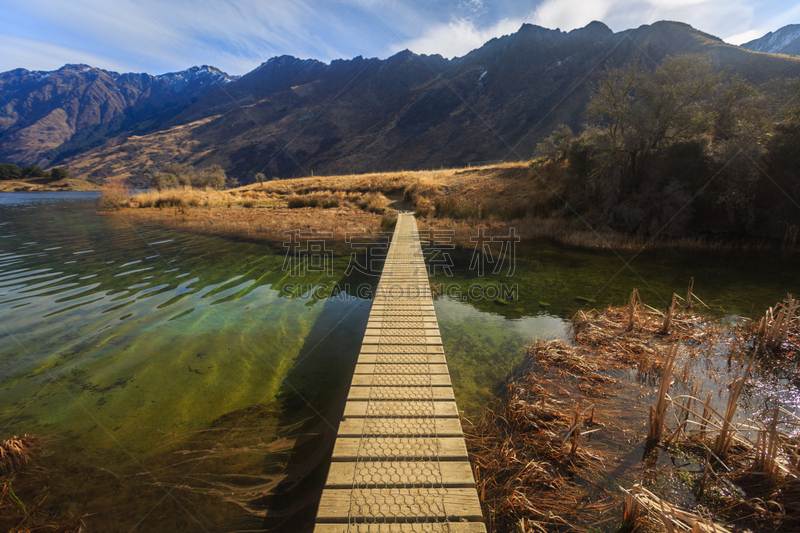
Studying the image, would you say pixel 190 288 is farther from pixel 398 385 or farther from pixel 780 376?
pixel 780 376

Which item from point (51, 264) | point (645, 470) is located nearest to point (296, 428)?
point (645, 470)

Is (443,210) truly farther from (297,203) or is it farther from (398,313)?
(398,313)

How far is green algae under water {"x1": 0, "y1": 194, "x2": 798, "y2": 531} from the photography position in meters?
3.06

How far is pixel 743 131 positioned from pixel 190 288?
65.4 feet

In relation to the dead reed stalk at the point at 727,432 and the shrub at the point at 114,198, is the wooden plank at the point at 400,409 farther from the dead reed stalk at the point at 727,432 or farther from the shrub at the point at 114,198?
the shrub at the point at 114,198

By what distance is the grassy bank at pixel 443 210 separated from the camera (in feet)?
45.2

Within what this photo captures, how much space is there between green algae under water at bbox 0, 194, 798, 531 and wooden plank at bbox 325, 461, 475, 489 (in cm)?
90

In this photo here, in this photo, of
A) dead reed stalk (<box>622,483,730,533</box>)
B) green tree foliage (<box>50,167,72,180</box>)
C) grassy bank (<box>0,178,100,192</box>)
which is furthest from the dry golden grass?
green tree foliage (<box>50,167,72,180</box>)

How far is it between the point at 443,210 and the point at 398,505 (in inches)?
738

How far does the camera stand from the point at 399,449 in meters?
2.63

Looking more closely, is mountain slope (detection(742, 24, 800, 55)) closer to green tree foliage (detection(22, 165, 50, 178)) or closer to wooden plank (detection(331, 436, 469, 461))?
wooden plank (detection(331, 436, 469, 461))

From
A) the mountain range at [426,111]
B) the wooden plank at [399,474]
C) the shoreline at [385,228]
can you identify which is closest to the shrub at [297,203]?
the shoreline at [385,228]

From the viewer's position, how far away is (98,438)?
3637 millimetres

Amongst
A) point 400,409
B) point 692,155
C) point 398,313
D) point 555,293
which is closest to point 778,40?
point 692,155
